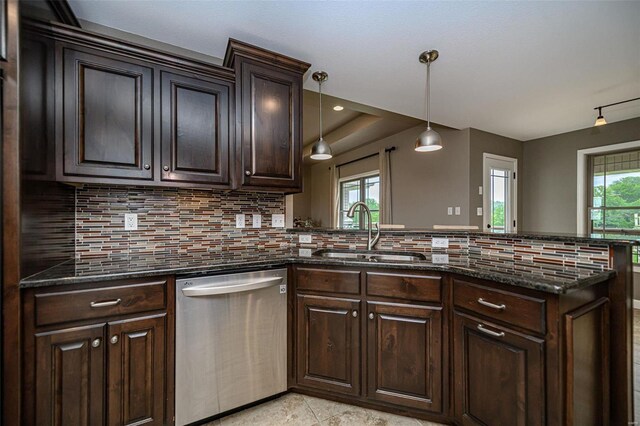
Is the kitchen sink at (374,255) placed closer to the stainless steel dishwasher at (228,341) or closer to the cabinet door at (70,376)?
the stainless steel dishwasher at (228,341)

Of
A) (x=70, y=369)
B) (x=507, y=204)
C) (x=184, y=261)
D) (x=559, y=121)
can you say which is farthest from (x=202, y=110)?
(x=507, y=204)

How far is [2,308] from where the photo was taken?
1141 millimetres

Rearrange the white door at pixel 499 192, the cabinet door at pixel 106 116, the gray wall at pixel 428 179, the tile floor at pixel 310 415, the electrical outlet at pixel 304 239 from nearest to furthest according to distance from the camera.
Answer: the cabinet door at pixel 106 116 < the tile floor at pixel 310 415 < the electrical outlet at pixel 304 239 < the gray wall at pixel 428 179 < the white door at pixel 499 192

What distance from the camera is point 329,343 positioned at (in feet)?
5.79

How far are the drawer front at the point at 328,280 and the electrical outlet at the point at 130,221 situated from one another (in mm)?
1154

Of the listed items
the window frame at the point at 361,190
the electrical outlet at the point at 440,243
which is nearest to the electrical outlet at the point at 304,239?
the electrical outlet at the point at 440,243

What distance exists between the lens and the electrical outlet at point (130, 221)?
1.90m

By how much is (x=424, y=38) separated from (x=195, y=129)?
66.2 inches

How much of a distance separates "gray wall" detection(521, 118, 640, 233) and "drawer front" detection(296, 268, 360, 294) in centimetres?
456

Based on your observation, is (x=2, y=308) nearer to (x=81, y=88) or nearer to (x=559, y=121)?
(x=81, y=88)

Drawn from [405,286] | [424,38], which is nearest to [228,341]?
[405,286]

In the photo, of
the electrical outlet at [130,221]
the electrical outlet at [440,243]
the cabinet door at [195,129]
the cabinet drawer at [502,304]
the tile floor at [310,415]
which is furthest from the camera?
the electrical outlet at [440,243]

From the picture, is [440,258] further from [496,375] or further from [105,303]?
[105,303]

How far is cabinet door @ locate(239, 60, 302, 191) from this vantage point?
1.93m
